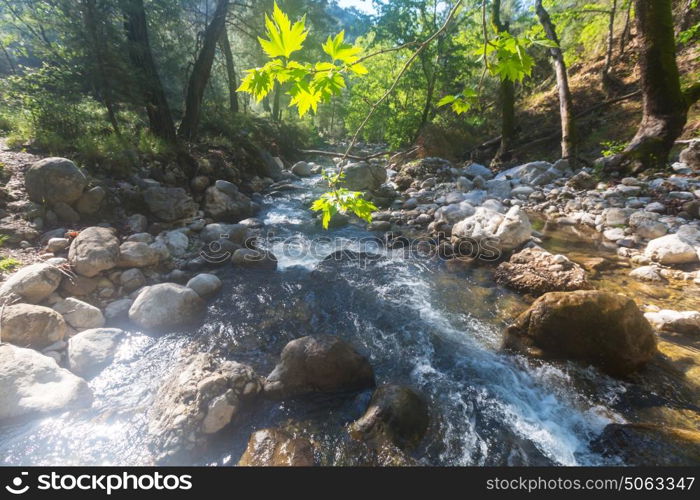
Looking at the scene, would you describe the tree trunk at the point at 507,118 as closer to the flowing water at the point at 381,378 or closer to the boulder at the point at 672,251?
the boulder at the point at 672,251

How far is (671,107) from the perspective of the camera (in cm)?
720

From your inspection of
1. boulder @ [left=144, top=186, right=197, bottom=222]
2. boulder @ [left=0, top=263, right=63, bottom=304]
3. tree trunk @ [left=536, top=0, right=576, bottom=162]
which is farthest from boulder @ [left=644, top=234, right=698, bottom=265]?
boulder @ [left=144, top=186, right=197, bottom=222]

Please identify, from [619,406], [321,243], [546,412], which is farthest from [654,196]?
[321,243]

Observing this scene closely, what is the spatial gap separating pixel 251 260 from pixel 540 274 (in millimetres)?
5185

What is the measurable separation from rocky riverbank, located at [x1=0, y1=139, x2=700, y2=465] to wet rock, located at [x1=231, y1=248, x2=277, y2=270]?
29 millimetres

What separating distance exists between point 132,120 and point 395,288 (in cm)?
1048

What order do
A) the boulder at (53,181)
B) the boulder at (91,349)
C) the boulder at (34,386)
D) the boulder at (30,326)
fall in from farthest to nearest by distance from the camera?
1. the boulder at (53,181)
2. the boulder at (91,349)
3. the boulder at (30,326)
4. the boulder at (34,386)

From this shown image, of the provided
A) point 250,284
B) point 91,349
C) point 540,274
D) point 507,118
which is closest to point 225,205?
point 250,284

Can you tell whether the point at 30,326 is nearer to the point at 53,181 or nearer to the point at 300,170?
the point at 53,181

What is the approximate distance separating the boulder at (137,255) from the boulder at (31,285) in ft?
3.07

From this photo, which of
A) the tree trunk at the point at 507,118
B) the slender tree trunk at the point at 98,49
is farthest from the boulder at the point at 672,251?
the slender tree trunk at the point at 98,49

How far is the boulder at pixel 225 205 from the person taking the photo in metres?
7.97

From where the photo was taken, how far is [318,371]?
10.6 ft
